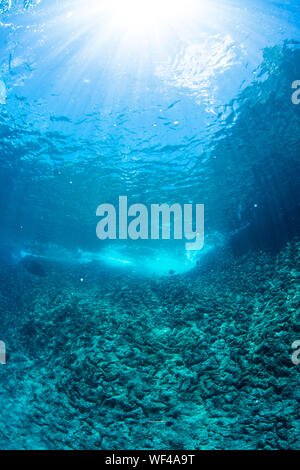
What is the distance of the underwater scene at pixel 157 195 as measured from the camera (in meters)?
5.80

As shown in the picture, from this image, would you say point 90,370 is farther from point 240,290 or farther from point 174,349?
point 240,290

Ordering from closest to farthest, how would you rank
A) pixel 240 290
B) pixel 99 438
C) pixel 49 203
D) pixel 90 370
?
pixel 99 438 < pixel 90 370 < pixel 240 290 < pixel 49 203

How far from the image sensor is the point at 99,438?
5.70 m

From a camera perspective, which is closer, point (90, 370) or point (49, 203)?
point (90, 370)

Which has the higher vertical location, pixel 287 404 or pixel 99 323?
pixel 99 323

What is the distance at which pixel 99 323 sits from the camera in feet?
30.0

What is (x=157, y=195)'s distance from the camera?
17.0 meters

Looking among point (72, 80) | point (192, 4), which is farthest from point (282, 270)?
point (72, 80)

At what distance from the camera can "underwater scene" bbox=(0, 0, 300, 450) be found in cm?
580

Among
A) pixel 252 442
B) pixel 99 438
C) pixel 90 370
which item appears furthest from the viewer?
pixel 90 370

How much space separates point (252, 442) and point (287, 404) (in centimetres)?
107

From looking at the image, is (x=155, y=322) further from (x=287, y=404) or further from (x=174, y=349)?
(x=287, y=404)
